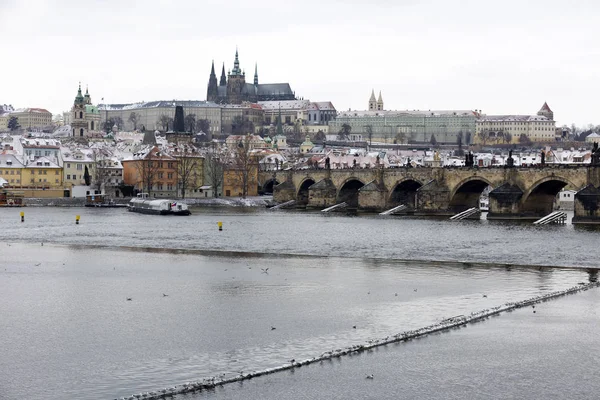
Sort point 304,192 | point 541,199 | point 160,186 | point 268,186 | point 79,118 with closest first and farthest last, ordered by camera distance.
A: point 541,199
point 304,192
point 160,186
point 268,186
point 79,118

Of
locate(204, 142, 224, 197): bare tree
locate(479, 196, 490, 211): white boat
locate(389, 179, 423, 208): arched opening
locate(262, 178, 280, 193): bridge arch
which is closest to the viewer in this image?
locate(389, 179, 423, 208): arched opening

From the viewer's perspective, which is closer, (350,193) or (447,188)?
(447,188)

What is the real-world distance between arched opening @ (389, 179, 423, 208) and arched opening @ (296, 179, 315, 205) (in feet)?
45.8

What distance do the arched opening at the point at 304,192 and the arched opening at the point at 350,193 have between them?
5183mm

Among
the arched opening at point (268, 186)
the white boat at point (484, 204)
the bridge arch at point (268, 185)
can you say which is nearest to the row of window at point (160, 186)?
the bridge arch at point (268, 185)

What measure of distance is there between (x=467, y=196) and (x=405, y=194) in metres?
7.99

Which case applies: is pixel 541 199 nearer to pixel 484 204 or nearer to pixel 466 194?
pixel 466 194

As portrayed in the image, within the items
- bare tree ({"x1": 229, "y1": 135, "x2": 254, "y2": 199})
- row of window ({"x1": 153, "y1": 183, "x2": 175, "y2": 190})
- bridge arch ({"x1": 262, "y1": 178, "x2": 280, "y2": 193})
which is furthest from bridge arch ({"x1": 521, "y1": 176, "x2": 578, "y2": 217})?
row of window ({"x1": 153, "y1": 183, "x2": 175, "y2": 190})

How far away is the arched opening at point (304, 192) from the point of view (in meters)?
96.8

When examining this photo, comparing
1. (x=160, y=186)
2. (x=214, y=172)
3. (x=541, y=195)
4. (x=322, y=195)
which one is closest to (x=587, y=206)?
(x=541, y=195)

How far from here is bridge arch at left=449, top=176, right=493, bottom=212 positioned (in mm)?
76031

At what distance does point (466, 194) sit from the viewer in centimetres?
7806

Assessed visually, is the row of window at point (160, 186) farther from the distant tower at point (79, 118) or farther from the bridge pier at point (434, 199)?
the distant tower at point (79, 118)

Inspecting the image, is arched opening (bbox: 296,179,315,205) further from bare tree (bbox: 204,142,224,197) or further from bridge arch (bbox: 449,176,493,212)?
bridge arch (bbox: 449,176,493,212)
